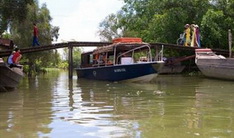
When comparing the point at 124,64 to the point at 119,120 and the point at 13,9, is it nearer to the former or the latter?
the point at 13,9

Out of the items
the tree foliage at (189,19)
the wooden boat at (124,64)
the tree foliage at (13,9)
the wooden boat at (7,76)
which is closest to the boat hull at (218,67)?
the wooden boat at (124,64)

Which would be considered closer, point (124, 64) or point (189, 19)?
point (124, 64)

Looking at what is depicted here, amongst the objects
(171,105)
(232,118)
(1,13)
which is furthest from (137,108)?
(1,13)

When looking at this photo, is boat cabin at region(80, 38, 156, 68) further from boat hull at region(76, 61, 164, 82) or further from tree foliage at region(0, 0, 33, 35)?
tree foliage at region(0, 0, 33, 35)

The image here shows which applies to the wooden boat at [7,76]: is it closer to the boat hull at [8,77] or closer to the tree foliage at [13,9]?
the boat hull at [8,77]

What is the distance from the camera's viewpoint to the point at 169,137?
17.1 ft

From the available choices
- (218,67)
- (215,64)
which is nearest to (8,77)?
(218,67)

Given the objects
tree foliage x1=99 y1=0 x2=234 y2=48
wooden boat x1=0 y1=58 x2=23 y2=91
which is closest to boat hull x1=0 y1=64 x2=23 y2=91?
wooden boat x1=0 y1=58 x2=23 y2=91

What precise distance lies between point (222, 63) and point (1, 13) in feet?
47.8

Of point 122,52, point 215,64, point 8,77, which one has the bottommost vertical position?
point 8,77

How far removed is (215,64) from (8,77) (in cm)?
1268

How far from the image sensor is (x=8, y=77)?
526 inches

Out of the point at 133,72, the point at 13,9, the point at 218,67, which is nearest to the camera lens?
the point at 133,72

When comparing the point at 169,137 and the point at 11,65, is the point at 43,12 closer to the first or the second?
the point at 11,65
